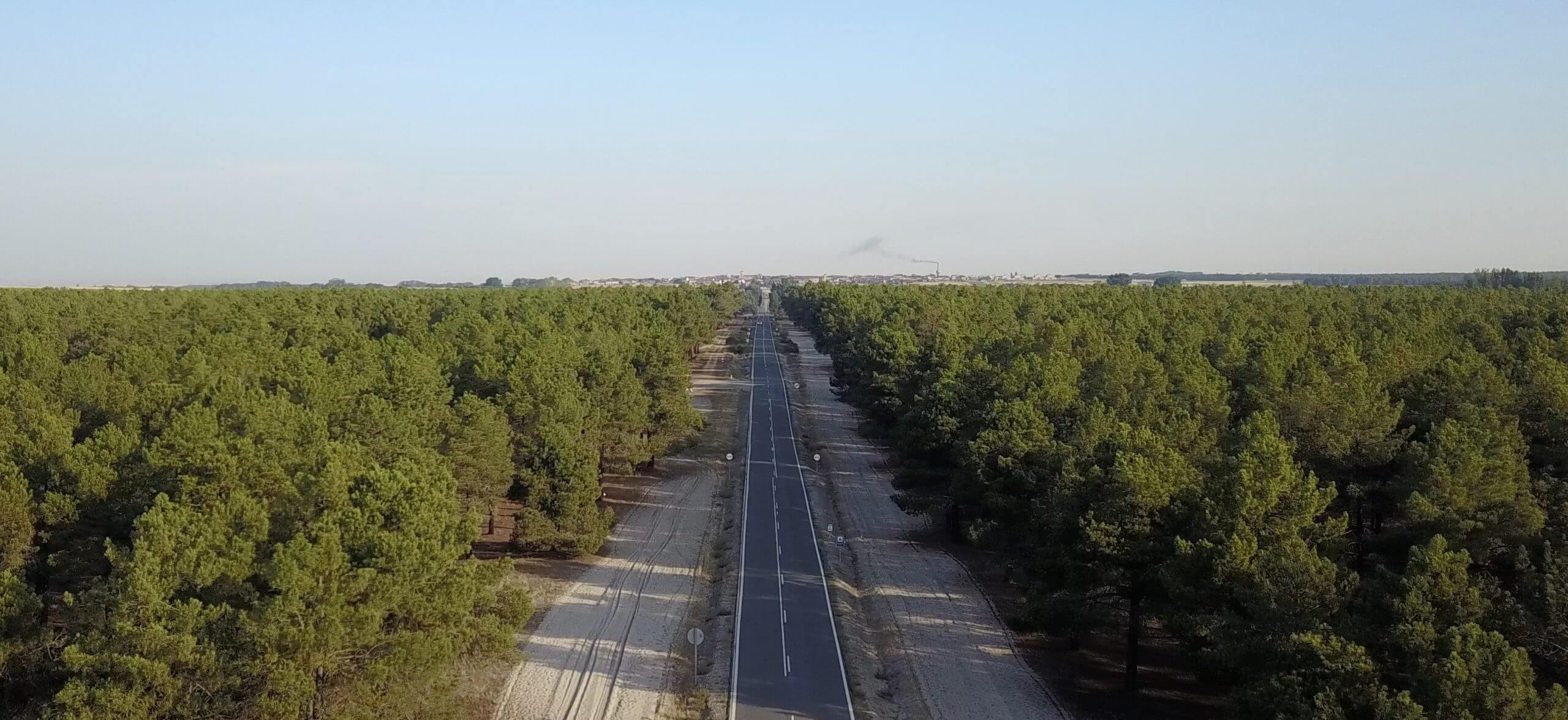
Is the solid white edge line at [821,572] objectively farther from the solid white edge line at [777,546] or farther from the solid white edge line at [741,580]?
the solid white edge line at [741,580]

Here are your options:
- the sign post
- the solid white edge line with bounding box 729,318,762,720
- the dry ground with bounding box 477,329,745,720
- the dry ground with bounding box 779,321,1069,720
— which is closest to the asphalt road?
the solid white edge line with bounding box 729,318,762,720

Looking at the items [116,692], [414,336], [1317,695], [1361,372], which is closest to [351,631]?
[116,692]

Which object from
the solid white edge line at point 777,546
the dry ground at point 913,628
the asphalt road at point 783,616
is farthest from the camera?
the solid white edge line at point 777,546

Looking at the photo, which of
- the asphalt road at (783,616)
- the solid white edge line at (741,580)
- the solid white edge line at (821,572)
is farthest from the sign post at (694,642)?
the solid white edge line at (821,572)

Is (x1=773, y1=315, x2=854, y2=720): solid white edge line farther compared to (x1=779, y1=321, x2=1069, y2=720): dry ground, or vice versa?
(x1=779, y1=321, x2=1069, y2=720): dry ground

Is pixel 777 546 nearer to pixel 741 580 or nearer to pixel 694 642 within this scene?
pixel 741 580

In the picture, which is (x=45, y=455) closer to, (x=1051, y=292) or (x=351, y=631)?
(x=351, y=631)

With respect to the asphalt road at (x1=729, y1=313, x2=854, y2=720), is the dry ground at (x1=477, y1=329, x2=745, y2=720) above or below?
below

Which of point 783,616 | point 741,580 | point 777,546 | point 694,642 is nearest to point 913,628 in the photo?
point 783,616

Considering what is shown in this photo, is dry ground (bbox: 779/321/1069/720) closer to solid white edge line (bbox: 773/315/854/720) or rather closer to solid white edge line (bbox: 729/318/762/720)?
solid white edge line (bbox: 773/315/854/720)
